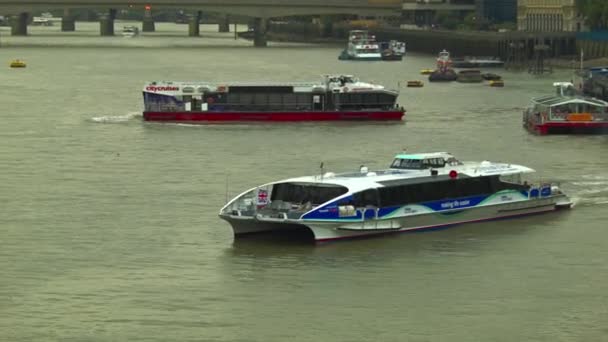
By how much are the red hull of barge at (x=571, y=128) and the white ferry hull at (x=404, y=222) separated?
14.9 metres

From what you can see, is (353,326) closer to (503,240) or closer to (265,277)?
(265,277)

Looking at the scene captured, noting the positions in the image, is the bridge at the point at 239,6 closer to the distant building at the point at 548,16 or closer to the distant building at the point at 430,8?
the distant building at the point at 548,16

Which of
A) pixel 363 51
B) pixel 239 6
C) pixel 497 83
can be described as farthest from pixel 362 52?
pixel 497 83

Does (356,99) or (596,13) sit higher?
(596,13)

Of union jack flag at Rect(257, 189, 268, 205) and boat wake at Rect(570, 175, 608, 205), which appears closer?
union jack flag at Rect(257, 189, 268, 205)

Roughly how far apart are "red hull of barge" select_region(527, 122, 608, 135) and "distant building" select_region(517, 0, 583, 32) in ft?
179

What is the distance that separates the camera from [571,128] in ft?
149

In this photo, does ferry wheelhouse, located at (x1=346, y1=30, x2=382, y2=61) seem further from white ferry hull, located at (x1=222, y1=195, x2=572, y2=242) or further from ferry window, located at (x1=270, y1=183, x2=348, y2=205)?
ferry window, located at (x1=270, y1=183, x2=348, y2=205)

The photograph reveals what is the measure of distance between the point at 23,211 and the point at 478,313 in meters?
10.2

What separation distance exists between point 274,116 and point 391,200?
23099 millimetres

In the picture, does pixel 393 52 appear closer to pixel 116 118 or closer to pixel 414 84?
Result: pixel 414 84

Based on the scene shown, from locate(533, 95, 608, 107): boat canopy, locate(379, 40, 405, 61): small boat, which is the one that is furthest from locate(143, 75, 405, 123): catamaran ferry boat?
locate(379, 40, 405, 61): small boat

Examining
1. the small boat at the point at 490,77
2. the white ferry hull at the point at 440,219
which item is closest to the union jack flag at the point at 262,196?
the white ferry hull at the point at 440,219

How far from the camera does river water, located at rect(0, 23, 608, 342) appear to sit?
21953 mm
